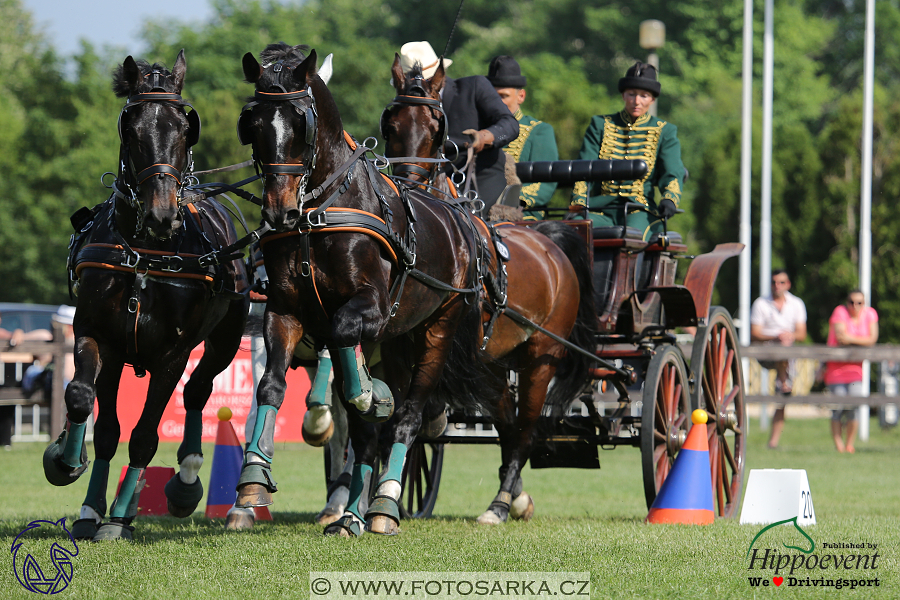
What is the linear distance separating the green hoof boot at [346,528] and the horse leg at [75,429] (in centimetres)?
125

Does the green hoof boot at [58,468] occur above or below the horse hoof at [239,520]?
above

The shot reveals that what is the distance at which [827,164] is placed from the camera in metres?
27.8

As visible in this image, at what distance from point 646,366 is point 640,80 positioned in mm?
2110

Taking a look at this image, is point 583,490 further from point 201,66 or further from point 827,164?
point 201,66

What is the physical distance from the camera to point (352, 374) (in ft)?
17.4

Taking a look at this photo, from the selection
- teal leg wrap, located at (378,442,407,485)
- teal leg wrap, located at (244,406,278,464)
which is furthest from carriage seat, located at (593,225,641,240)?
teal leg wrap, located at (244,406,278,464)

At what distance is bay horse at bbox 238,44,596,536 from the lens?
525cm

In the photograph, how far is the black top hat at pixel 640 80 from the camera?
8797mm

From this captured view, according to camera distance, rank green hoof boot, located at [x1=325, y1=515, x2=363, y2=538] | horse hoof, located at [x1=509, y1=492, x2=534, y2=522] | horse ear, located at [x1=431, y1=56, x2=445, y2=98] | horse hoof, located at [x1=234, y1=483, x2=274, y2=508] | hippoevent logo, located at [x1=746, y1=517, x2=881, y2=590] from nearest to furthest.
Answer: hippoevent logo, located at [x1=746, y1=517, x2=881, y2=590]
horse hoof, located at [x1=234, y1=483, x2=274, y2=508]
green hoof boot, located at [x1=325, y1=515, x2=363, y2=538]
horse ear, located at [x1=431, y1=56, x2=445, y2=98]
horse hoof, located at [x1=509, y1=492, x2=534, y2=522]

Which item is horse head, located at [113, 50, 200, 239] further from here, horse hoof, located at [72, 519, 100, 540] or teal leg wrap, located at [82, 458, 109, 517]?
horse hoof, located at [72, 519, 100, 540]

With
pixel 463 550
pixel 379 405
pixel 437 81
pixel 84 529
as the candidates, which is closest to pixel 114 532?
pixel 84 529

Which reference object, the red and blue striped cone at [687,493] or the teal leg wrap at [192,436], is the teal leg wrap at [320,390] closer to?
the teal leg wrap at [192,436]

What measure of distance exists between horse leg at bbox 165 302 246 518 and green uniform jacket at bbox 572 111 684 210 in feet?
9.94

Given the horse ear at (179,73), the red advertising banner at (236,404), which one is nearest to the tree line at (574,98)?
the red advertising banner at (236,404)
